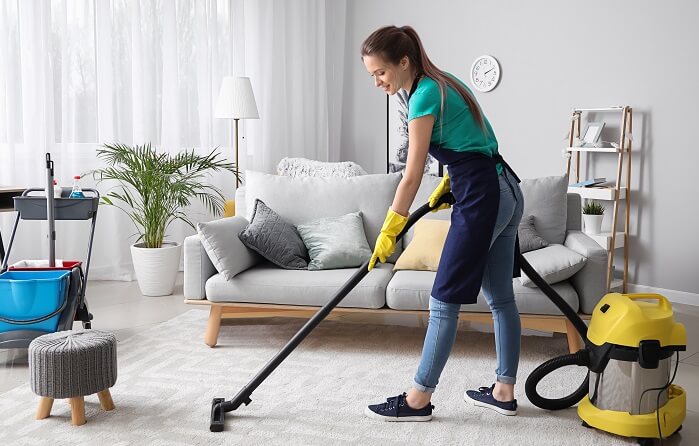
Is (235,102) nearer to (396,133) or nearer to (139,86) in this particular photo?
(139,86)

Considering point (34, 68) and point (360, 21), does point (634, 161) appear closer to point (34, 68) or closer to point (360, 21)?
point (360, 21)

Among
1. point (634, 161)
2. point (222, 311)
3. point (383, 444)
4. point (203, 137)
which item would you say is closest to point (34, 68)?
point (203, 137)

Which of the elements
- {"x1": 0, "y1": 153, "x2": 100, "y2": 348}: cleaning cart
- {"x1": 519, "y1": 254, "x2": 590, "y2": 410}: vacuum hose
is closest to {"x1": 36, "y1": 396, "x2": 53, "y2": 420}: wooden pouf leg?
{"x1": 0, "y1": 153, "x2": 100, "y2": 348}: cleaning cart

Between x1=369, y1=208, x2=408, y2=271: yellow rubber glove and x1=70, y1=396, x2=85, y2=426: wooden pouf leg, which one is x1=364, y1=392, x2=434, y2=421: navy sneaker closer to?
x1=369, y1=208, x2=408, y2=271: yellow rubber glove

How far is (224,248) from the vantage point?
3.26 meters

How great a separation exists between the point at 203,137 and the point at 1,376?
2773mm

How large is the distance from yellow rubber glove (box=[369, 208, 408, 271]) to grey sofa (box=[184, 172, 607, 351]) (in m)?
0.80

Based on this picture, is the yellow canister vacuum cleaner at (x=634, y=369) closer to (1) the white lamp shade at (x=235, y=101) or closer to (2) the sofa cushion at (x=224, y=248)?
(2) the sofa cushion at (x=224, y=248)

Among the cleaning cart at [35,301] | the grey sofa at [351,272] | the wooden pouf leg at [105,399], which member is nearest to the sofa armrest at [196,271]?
the grey sofa at [351,272]

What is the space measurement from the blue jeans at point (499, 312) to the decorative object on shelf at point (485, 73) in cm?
300

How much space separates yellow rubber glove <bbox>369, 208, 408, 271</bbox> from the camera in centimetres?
232

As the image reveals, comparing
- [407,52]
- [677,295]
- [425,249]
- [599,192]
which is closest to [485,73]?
[599,192]

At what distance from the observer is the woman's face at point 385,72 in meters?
2.24

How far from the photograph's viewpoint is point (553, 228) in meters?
3.51
